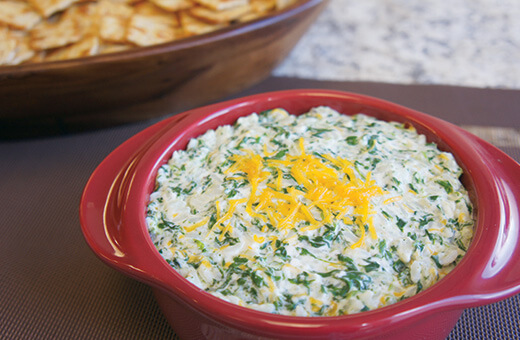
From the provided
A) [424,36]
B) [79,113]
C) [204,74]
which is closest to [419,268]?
[204,74]

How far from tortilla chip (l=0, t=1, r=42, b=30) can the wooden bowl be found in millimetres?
602

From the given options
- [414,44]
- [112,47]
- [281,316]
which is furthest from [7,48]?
[414,44]

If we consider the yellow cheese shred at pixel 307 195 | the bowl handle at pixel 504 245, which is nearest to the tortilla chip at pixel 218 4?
the yellow cheese shred at pixel 307 195

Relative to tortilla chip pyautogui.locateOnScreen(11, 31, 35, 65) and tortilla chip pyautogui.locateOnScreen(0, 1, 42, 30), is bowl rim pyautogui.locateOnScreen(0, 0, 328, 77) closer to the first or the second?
tortilla chip pyautogui.locateOnScreen(11, 31, 35, 65)

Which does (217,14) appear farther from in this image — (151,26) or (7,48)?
(7,48)

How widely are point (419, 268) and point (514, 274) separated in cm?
21

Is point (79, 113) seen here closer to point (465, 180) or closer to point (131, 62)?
point (131, 62)

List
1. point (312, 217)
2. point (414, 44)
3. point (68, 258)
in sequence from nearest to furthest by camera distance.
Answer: point (312, 217) → point (68, 258) → point (414, 44)

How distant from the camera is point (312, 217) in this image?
4.05 ft

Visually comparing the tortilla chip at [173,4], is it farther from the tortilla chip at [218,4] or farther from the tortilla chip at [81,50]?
the tortilla chip at [81,50]

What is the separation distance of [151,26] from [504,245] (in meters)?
1.98

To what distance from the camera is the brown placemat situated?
4.60 ft

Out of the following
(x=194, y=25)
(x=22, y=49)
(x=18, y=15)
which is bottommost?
(x=22, y=49)

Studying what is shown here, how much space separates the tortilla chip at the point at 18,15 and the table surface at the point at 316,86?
0.63 m
